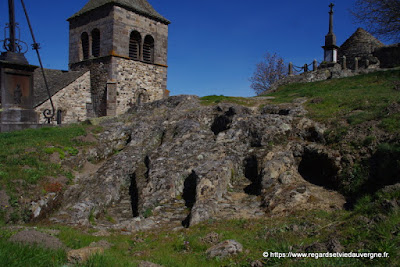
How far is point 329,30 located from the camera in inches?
1241

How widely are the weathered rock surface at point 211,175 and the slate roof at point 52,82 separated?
1285 centimetres

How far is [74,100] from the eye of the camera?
25.5 metres

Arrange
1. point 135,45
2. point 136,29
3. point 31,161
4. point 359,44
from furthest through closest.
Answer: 1. point 359,44
2. point 135,45
3. point 136,29
4. point 31,161

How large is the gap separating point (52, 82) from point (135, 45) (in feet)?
25.8

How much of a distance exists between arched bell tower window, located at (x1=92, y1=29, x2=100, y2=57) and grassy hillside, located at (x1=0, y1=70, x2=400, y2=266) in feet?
58.7

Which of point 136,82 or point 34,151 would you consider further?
point 136,82

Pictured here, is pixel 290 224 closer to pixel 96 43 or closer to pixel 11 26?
pixel 11 26

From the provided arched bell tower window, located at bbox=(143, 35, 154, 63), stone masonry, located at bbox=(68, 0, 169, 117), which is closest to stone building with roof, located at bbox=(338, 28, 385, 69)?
stone masonry, located at bbox=(68, 0, 169, 117)

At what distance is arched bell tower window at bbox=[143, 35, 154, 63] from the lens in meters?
28.4

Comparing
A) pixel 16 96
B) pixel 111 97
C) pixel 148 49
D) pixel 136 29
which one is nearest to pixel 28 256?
pixel 16 96

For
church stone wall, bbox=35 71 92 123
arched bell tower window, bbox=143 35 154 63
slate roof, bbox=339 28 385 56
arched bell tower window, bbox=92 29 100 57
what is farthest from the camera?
slate roof, bbox=339 28 385 56

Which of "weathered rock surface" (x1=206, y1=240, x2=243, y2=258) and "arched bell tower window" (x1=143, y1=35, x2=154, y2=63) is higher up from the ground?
"arched bell tower window" (x1=143, y1=35, x2=154, y2=63)

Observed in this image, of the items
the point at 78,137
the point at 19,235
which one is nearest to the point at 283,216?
the point at 19,235

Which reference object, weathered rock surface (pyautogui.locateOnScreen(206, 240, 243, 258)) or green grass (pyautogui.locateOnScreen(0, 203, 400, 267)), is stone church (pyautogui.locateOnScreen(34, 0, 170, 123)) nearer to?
green grass (pyautogui.locateOnScreen(0, 203, 400, 267))
